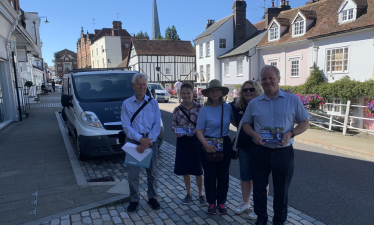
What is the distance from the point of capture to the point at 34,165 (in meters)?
5.88

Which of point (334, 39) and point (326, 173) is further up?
point (334, 39)

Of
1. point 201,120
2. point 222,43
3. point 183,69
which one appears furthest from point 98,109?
point 183,69

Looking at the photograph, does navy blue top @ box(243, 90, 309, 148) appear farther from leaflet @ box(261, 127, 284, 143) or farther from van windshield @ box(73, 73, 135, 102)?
van windshield @ box(73, 73, 135, 102)

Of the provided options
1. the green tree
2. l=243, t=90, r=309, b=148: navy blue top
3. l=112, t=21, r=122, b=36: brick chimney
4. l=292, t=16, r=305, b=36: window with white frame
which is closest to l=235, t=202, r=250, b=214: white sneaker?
l=243, t=90, r=309, b=148: navy blue top

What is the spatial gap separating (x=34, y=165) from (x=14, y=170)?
39 centimetres

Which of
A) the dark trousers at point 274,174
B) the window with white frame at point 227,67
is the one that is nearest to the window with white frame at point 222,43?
the window with white frame at point 227,67

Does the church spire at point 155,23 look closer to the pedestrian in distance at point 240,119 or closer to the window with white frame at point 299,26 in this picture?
the window with white frame at point 299,26

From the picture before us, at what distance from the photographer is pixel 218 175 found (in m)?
3.59

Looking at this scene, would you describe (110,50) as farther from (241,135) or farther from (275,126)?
(275,126)

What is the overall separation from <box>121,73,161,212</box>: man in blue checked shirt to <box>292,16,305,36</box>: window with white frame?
63.9ft

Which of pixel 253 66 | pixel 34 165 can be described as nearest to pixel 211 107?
pixel 34 165

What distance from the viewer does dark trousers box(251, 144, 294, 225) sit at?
298 cm

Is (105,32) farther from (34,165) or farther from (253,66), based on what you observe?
(34,165)

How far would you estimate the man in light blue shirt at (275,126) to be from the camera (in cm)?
292
